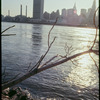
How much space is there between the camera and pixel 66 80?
42.7 ft

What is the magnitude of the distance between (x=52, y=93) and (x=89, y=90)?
3.38 m

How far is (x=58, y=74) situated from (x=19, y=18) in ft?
620

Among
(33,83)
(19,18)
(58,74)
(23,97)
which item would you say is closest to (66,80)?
(58,74)

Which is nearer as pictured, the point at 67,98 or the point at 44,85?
the point at 67,98

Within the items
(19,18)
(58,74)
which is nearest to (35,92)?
(58,74)

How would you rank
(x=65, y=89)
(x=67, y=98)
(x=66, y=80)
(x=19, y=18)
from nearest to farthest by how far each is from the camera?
(x=67, y=98) < (x=65, y=89) < (x=66, y=80) < (x=19, y=18)

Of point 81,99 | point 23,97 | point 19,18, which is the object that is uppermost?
point 19,18

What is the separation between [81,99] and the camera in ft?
33.3

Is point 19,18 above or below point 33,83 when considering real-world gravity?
above

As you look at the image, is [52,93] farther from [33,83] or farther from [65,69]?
[65,69]

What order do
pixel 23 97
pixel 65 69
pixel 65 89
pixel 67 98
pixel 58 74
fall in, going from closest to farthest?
pixel 23 97 → pixel 67 98 → pixel 65 89 → pixel 58 74 → pixel 65 69

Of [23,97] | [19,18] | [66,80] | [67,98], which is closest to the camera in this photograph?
[23,97]

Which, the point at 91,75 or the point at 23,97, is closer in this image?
the point at 23,97

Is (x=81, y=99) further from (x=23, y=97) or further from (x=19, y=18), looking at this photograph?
(x=19, y=18)
